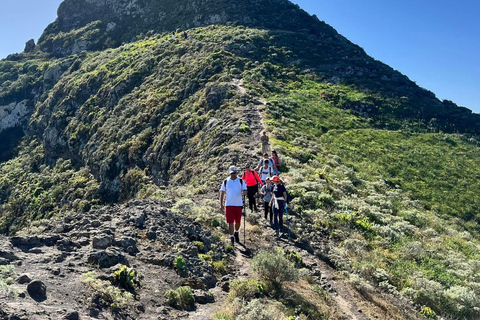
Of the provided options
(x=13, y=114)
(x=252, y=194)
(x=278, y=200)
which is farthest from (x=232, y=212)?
(x=13, y=114)

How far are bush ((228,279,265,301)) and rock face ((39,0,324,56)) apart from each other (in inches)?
2763

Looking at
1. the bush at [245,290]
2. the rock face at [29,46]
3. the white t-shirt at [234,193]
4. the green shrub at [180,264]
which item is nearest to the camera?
the bush at [245,290]

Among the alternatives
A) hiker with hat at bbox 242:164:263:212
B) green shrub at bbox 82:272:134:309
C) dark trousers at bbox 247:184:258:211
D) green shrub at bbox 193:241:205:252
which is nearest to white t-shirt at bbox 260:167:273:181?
hiker with hat at bbox 242:164:263:212

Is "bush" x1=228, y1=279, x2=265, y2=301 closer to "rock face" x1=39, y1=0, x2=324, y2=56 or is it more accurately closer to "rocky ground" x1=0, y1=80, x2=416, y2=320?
"rocky ground" x1=0, y1=80, x2=416, y2=320

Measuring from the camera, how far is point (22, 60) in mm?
102812

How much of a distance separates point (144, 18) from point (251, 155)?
279 ft

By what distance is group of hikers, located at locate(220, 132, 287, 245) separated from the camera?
11203 millimetres

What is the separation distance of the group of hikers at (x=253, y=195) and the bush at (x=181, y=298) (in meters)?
3.85

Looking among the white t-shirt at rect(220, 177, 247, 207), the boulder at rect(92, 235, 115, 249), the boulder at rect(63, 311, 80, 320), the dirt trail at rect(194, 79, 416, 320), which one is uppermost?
the white t-shirt at rect(220, 177, 247, 207)

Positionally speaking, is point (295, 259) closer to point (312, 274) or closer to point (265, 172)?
point (312, 274)

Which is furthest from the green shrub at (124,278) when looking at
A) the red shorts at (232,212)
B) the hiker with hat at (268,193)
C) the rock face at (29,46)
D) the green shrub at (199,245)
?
the rock face at (29,46)

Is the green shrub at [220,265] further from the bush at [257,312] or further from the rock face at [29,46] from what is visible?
the rock face at [29,46]

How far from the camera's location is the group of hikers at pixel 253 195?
1120 cm

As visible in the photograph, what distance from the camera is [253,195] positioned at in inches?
595
